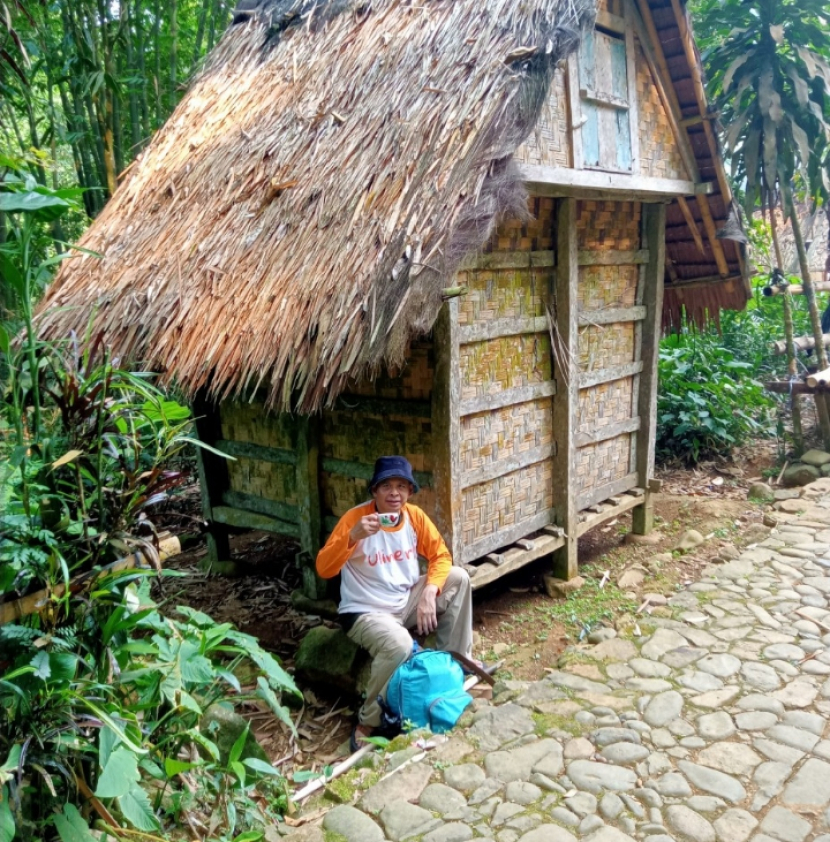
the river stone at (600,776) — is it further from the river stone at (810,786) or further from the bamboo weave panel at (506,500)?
the bamboo weave panel at (506,500)

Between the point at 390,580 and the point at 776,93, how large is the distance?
21.3 ft

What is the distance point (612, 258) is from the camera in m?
5.52

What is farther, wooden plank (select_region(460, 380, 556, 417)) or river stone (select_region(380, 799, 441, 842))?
wooden plank (select_region(460, 380, 556, 417))

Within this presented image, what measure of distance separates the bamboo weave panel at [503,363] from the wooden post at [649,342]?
1.42 meters

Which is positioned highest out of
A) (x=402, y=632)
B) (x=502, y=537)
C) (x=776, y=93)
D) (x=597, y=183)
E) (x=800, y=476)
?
(x=776, y=93)

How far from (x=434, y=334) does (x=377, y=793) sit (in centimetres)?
226

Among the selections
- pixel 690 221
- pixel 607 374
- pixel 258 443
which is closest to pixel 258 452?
pixel 258 443

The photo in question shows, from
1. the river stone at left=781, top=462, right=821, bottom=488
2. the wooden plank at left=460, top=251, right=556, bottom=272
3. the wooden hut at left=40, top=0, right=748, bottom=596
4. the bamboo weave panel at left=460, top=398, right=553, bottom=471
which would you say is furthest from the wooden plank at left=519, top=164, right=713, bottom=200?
the river stone at left=781, top=462, right=821, bottom=488

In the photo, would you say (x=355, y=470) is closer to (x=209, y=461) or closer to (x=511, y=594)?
(x=209, y=461)

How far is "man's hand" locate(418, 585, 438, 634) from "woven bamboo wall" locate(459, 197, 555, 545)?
1.98 ft

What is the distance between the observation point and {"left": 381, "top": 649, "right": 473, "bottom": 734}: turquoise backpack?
3.55 metres

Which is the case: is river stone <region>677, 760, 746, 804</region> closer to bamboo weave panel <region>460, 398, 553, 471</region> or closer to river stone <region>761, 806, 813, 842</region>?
river stone <region>761, 806, 813, 842</region>

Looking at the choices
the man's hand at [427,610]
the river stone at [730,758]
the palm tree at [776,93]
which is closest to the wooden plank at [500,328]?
the man's hand at [427,610]

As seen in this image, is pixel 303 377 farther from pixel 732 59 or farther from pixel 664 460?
pixel 732 59
